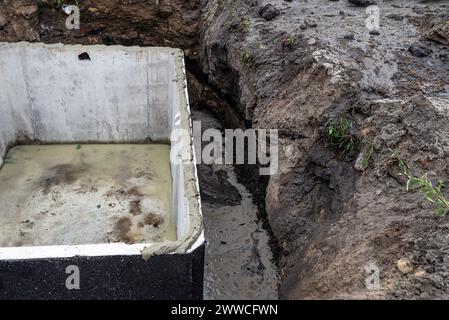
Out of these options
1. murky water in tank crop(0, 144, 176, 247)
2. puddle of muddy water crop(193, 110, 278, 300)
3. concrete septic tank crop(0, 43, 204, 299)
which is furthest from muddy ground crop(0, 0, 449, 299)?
murky water in tank crop(0, 144, 176, 247)

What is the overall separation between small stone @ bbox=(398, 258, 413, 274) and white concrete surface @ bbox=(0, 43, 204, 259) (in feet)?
11.0

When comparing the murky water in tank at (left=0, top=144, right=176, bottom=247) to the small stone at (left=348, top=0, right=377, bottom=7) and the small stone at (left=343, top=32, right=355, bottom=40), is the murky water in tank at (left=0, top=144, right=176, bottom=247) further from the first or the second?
the small stone at (left=348, top=0, right=377, bottom=7)

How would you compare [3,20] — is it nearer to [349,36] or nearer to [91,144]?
[91,144]

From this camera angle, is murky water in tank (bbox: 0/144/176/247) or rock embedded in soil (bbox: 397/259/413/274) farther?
murky water in tank (bbox: 0/144/176/247)

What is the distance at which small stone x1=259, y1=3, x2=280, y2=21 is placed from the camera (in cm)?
543

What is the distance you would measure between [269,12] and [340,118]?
7.39 ft

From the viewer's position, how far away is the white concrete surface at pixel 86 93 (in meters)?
5.52

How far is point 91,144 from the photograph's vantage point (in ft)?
19.9

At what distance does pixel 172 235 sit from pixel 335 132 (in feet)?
6.66

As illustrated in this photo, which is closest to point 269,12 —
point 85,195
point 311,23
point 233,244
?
point 311,23

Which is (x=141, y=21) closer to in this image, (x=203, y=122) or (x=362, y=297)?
(x=203, y=122)

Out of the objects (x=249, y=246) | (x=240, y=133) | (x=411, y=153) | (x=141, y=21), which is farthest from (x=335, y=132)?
(x=141, y=21)

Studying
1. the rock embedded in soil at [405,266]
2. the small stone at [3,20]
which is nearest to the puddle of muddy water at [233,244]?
the rock embedded in soil at [405,266]

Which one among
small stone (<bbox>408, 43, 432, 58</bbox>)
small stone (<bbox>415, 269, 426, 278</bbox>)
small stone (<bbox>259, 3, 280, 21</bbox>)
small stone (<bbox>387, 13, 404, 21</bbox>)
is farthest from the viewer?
small stone (<bbox>259, 3, 280, 21</bbox>)
